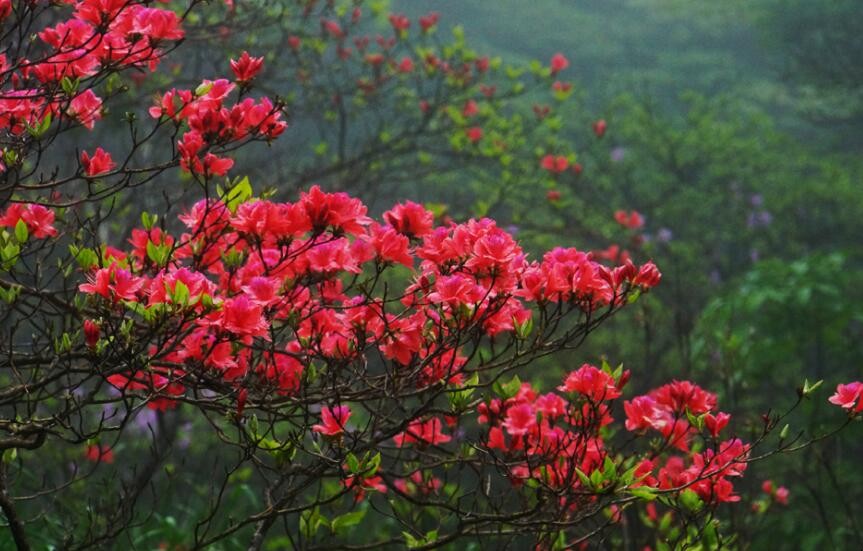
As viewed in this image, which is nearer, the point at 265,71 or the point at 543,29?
the point at 265,71

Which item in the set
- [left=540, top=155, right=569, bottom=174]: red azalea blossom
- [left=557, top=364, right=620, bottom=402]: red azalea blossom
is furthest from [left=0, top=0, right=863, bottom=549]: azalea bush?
[left=540, top=155, right=569, bottom=174]: red azalea blossom

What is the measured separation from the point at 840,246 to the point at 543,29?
28.5 ft

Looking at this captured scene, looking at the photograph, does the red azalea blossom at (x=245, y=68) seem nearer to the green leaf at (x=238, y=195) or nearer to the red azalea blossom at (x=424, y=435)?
the green leaf at (x=238, y=195)

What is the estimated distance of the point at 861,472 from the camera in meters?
6.62

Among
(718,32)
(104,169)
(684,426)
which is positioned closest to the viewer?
(104,169)

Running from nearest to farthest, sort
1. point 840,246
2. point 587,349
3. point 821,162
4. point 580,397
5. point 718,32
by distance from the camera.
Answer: point 580,397 < point 587,349 < point 840,246 < point 821,162 < point 718,32

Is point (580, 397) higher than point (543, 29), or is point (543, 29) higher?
point (580, 397)

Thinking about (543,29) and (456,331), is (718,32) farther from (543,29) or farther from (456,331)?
(456,331)

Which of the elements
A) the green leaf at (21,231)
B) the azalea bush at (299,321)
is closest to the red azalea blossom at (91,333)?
the azalea bush at (299,321)

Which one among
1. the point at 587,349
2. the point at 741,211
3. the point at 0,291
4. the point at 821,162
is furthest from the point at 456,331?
the point at 821,162

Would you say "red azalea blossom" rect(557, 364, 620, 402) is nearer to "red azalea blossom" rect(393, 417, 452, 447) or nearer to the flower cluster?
"red azalea blossom" rect(393, 417, 452, 447)

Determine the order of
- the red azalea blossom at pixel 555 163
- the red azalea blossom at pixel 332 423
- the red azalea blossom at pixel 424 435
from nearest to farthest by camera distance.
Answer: the red azalea blossom at pixel 332 423 → the red azalea blossom at pixel 424 435 → the red azalea blossom at pixel 555 163

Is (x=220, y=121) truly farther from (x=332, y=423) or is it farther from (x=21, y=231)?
(x=332, y=423)

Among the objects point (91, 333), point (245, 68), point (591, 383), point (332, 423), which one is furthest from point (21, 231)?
point (591, 383)
